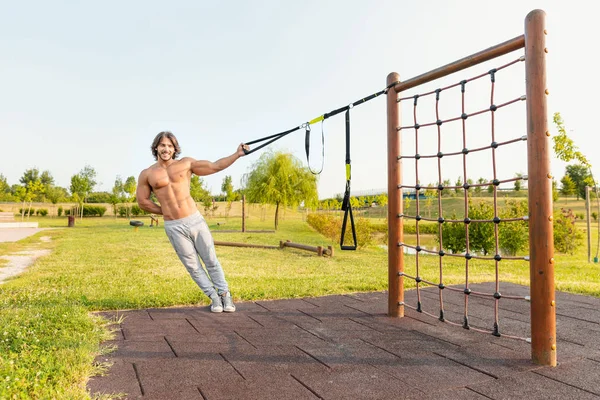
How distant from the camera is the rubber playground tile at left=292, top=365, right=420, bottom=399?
2.16m

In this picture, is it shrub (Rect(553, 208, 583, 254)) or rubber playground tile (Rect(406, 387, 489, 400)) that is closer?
rubber playground tile (Rect(406, 387, 489, 400))

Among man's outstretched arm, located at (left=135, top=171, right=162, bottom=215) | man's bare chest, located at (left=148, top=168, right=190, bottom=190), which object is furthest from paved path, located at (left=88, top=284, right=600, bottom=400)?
man's bare chest, located at (left=148, top=168, right=190, bottom=190)

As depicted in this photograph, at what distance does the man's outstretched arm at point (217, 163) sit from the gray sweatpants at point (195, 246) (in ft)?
1.41

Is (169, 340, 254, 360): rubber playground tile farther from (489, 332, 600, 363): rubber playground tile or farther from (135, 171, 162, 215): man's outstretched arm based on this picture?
A: (489, 332, 600, 363): rubber playground tile

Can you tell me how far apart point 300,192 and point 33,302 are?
731 inches

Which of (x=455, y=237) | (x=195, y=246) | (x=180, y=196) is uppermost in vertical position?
(x=180, y=196)

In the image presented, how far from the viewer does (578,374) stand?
2.45 meters

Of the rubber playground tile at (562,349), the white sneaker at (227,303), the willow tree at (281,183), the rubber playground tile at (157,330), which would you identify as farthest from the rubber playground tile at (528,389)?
the willow tree at (281,183)

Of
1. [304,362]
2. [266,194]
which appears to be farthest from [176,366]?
[266,194]

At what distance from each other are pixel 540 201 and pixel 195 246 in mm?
2812

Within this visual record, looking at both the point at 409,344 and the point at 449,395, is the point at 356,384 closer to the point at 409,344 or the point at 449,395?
the point at 449,395

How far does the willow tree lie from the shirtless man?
17974mm

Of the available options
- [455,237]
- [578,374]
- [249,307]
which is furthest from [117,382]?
[455,237]

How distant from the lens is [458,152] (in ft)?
11.1
